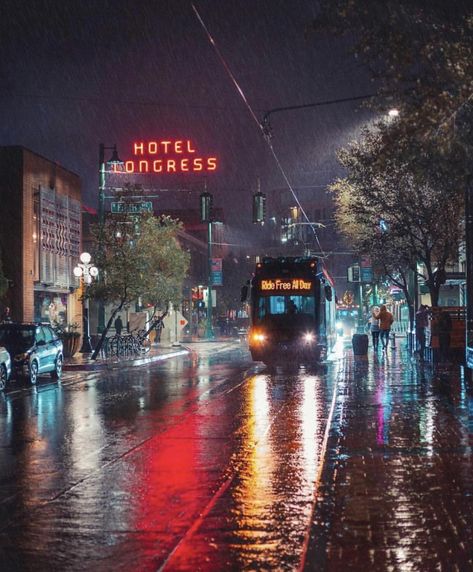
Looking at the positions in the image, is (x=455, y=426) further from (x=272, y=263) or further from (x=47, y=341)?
(x=272, y=263)

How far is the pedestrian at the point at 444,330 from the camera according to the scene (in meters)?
28.7

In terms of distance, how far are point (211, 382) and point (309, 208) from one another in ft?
485

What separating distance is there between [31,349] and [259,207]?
1299 centimetres

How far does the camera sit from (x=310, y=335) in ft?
101

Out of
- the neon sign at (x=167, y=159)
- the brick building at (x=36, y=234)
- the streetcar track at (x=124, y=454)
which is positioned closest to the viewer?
the streetcar track at (x=124, y=454)

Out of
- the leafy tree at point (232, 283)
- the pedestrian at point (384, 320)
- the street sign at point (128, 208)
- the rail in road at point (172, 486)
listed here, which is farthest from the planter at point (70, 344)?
the leafy tree at point (232, 283)

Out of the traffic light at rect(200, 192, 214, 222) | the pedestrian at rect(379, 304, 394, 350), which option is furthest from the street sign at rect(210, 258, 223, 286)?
the pedestrian at rect(379, 304, 394, 350)

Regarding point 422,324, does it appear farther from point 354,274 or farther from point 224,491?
point 354,274

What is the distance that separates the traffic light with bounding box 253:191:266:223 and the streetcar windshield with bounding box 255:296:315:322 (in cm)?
419

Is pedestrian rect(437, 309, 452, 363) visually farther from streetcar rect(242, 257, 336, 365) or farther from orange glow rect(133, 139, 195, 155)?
orange glow rect(133, 139, 195, 155)

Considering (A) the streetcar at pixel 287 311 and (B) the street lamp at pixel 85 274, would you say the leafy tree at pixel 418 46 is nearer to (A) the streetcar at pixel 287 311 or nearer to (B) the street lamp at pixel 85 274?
(A) the streetcar at pixel 287 311

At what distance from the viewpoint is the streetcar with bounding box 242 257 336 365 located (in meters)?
30.7

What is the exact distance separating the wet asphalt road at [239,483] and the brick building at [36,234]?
65.6ft

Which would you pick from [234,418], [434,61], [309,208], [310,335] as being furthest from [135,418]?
[309,208]
